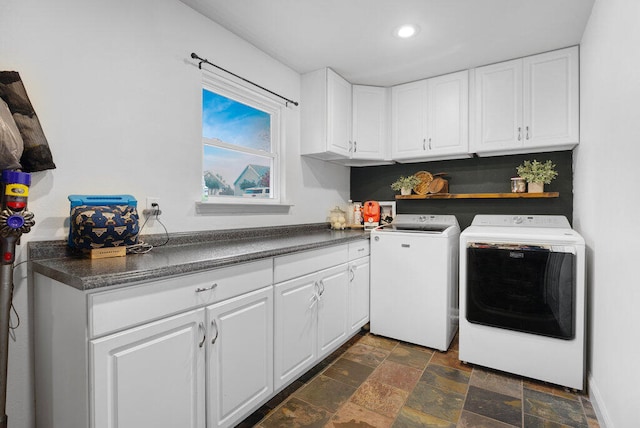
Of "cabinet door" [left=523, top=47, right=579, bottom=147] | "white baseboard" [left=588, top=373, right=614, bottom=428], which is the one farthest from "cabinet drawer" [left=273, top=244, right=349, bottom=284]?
"cabinet door" [left=523, top=47, right=579, bottom=147]

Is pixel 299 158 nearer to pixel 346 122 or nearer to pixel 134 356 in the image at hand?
pixel 346 122

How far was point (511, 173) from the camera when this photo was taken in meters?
3.00

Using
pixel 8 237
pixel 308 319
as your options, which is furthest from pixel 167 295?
pixel 308 319

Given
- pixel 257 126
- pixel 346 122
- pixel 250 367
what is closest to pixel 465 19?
pixel 346 122

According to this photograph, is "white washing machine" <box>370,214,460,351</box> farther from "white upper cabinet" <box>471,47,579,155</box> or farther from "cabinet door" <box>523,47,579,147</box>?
"cabinet door" <box>523,47,579,147</box>

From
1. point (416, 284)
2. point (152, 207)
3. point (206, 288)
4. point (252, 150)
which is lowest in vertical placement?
point (416, 284)

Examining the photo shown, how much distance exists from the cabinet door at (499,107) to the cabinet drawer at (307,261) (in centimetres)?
156

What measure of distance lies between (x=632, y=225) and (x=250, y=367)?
1.80 m

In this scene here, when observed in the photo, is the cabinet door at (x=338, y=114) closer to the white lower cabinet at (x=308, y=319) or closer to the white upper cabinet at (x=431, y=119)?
the white upper cabinet at (x=431, y=119)

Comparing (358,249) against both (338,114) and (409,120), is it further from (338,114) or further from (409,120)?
(409,120)

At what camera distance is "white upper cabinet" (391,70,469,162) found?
9.57ft

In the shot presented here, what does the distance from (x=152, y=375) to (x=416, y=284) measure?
197 cm

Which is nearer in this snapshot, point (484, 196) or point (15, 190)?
point (15, 190)

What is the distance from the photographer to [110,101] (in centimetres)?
168
